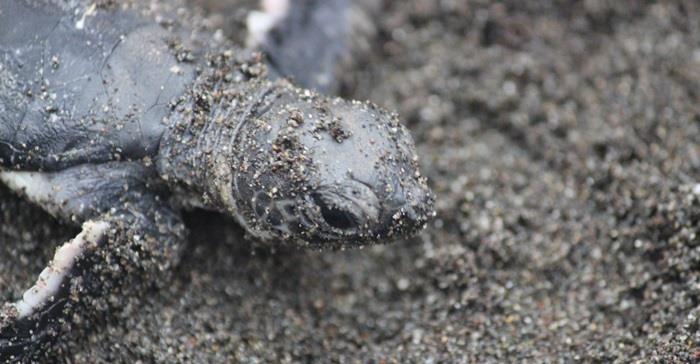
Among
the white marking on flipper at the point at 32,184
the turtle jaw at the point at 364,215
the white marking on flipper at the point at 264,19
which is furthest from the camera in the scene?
the white marking on flipper at the point at 264,19

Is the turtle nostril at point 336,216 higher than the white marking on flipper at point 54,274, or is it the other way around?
the turtle nostril at point 336,216

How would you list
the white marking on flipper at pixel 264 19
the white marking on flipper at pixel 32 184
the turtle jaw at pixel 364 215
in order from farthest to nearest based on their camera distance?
1. the white marking on flipper at pixel 264 19
2. the white marking on flipper at pixel 32 184
3. the turtle jaw at pixel 364 215

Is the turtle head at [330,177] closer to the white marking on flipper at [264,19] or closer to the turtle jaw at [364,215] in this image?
the turtle jaw at [364,215]

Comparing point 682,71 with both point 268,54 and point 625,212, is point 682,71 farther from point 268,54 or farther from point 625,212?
point 268,54

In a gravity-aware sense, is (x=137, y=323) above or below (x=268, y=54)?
A: below

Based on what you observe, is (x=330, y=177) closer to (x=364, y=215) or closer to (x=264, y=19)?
(x=364, y=215)

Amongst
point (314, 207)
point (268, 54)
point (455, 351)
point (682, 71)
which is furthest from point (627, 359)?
point (268, 54)

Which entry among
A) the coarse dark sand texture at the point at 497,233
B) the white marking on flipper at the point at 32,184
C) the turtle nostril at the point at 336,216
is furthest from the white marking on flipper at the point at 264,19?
the turtle nostril at the point at 336,216
